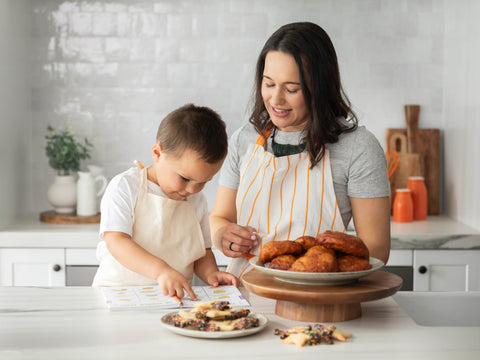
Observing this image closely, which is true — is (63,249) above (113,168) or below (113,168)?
below

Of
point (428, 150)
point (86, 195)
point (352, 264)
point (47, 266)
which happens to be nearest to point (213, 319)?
point (352, 264)

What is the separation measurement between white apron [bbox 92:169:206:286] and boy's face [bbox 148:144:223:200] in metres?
0.03

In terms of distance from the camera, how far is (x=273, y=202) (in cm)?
192

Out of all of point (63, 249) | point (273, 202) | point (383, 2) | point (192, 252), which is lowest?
point (63, 249)

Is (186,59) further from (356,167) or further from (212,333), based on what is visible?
(212,333)

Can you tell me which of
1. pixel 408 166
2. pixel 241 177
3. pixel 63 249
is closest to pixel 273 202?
pixel 241 177

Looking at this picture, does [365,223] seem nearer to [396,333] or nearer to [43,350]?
[396,333]

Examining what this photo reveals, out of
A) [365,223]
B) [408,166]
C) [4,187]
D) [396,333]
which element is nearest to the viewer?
[396,333]

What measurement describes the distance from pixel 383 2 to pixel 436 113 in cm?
66

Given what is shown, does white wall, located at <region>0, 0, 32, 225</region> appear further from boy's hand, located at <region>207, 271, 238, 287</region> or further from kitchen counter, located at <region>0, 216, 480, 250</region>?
boy's hand, located at <region>207, 271, 238, 287</region>

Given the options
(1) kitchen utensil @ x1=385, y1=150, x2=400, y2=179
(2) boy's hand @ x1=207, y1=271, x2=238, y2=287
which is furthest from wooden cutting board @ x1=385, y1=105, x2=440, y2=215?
(2) boy's hand @ x1=207, y1=271, x2=238, y2=287

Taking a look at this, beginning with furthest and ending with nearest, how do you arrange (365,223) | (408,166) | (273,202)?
(408,166) < (273,202) < (365,223)

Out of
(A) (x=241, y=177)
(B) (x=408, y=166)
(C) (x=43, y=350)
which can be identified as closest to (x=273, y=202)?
(A) (x=241, y=177)

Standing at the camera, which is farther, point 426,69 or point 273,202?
point 426,69
